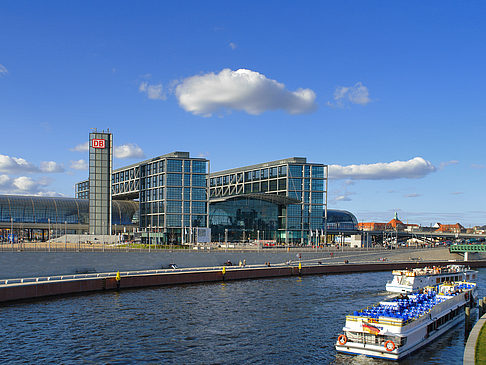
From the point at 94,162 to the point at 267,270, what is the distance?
90200mm

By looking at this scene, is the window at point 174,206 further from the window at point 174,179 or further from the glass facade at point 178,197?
the window at point 174,179

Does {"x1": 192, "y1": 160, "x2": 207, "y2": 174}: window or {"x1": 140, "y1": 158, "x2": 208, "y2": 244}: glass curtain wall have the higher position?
{"x1": 192, "y1": 160, "x2": 207, "y2": 174}: window

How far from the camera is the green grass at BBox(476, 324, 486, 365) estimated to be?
33719mm

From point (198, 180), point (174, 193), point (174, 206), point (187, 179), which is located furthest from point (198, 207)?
point (187, 179)

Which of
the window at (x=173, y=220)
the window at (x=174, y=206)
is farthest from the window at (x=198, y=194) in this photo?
the window at (x=173, y=220)

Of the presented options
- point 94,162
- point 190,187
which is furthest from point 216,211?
point 94,162

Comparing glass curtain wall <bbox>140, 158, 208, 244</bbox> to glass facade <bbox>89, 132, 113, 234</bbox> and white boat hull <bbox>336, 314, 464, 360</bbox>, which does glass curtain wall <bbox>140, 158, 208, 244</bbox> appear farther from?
white boat hull <bbox>336, 314, 464, 360</bbox>

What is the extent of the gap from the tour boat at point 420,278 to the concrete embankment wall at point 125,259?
4233cm

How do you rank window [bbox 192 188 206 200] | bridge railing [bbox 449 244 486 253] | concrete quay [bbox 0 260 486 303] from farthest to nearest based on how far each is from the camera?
window [bbox 192 188 206 200] → bridge railing [bbox 449 244 486 253] → concrete quay [bbox 0 260 486 303]

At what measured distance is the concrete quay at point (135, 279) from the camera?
69.7 metres

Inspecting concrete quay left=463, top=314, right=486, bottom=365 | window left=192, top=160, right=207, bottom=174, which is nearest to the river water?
concrete quay left=463, top=314, right=486, bottom=365

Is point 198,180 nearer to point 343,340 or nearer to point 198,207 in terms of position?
point 198,207

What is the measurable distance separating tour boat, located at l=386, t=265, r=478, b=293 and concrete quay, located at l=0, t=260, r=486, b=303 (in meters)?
26.4

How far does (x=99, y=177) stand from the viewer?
172m
